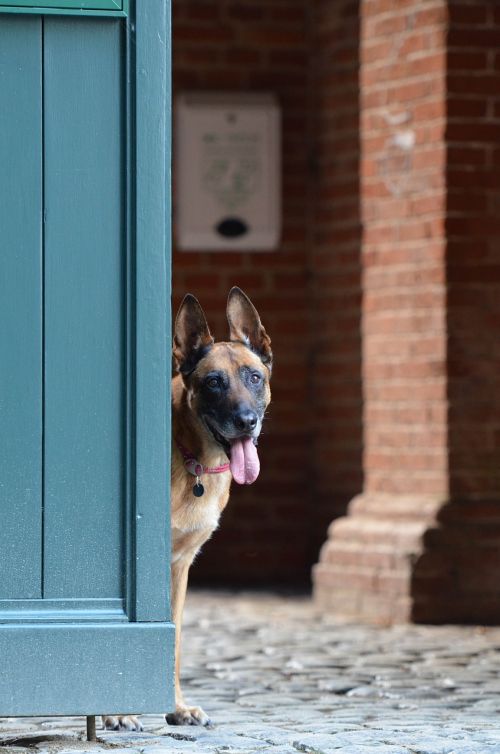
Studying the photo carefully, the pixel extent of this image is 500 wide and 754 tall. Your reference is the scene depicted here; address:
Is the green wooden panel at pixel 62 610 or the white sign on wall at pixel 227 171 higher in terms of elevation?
the white sign on wall at pixel 227 171

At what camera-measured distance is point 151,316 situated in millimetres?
4742

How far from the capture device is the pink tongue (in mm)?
5309

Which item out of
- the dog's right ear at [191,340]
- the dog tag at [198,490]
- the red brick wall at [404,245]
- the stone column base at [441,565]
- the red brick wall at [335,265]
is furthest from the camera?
the red brick wall at [335,265]

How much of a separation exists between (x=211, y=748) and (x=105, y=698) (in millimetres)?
364

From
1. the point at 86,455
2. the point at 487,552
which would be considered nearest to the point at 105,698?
the point at 86,455

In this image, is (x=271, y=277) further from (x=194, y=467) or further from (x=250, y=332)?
(x=194, y=467)

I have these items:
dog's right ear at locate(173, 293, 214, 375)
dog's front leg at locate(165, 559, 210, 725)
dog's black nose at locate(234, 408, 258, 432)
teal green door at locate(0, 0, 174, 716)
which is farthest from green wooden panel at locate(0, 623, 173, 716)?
dog's right ear at locate(173, 293, 214, 375)

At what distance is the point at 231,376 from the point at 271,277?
169 inches

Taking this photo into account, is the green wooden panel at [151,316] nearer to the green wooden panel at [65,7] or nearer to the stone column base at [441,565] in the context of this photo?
the green wooden panel at [65,7]

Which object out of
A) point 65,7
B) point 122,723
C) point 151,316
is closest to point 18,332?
point 151,316

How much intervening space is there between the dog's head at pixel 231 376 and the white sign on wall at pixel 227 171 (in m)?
4.02

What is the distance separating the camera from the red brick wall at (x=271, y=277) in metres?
9.69

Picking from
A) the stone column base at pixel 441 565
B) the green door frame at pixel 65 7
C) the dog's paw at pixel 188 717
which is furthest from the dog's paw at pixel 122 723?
the stone column base at pixel 441 565

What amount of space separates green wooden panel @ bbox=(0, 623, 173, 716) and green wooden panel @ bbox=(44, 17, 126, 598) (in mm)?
130
